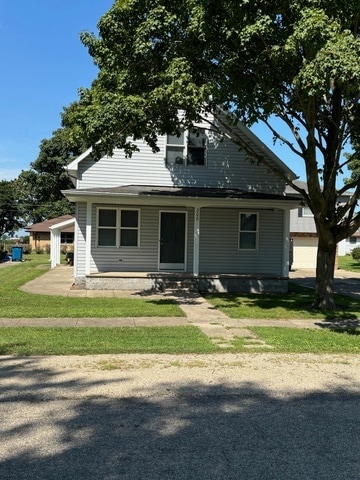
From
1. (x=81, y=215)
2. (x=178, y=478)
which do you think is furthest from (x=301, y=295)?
(x=178, y=478)

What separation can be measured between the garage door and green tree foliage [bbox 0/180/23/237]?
4792 centimetres

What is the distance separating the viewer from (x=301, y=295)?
1553 centimetres

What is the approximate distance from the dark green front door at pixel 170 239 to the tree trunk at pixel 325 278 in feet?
18.7

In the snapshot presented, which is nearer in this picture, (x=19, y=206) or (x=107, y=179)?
(x=107, y=179)

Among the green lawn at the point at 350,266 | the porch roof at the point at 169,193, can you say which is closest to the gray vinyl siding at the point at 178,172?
the porch roof at the point at 169,193

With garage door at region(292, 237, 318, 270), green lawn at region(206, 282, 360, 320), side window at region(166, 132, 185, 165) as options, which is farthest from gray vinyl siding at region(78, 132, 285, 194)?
garage door at region(292, 237, 318, 270)

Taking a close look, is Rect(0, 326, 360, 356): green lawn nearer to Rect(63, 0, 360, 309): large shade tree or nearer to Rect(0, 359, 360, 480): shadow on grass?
Rect(0, 359, 360, 480): shadow on grass

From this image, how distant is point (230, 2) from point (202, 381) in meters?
7.20

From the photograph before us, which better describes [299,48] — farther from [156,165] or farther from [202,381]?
[156,165]

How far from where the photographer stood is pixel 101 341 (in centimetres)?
782

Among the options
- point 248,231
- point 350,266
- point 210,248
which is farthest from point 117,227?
point 350,266

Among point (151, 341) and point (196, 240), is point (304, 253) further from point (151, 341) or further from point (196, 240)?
point (151, 341)

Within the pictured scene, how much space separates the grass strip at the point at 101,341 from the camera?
23.6 feet

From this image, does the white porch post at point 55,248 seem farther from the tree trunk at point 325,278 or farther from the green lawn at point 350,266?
the green lawn at point 350,266
